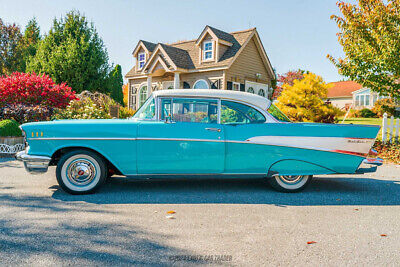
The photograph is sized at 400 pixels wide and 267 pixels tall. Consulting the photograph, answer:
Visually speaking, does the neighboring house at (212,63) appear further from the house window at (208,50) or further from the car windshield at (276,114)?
the car windshield at (276,114)

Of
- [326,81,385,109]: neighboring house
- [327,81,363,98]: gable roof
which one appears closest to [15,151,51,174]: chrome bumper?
[326,81,385,109]: neighboring house

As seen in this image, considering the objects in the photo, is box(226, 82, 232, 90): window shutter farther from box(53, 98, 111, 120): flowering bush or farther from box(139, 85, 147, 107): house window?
box(53, 98, 111, 120): flowering bush

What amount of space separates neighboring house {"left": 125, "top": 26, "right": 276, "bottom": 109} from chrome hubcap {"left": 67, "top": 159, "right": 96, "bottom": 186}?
13681 millimetres

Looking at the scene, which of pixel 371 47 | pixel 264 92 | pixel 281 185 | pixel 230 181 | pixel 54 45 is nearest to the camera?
pixel 281 185

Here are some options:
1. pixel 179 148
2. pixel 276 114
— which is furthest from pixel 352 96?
pixel 179 148

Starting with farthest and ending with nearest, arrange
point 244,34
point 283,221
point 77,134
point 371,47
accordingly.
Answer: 1. point 244,34
2. point 371,47
3. point 77,134
4. point 283,221

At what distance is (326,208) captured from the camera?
14.3 ft

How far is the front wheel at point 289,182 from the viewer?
16.6 feet

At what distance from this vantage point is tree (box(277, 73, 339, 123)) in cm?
1295

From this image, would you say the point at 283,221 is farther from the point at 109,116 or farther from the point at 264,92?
the point at 264,92

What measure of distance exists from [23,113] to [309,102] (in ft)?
34.2

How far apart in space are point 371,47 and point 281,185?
7443mm

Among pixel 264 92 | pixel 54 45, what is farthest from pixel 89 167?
pixel 264 92

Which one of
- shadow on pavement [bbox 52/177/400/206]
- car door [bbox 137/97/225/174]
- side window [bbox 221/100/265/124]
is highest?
side window [bbox 221/100/265/124]
